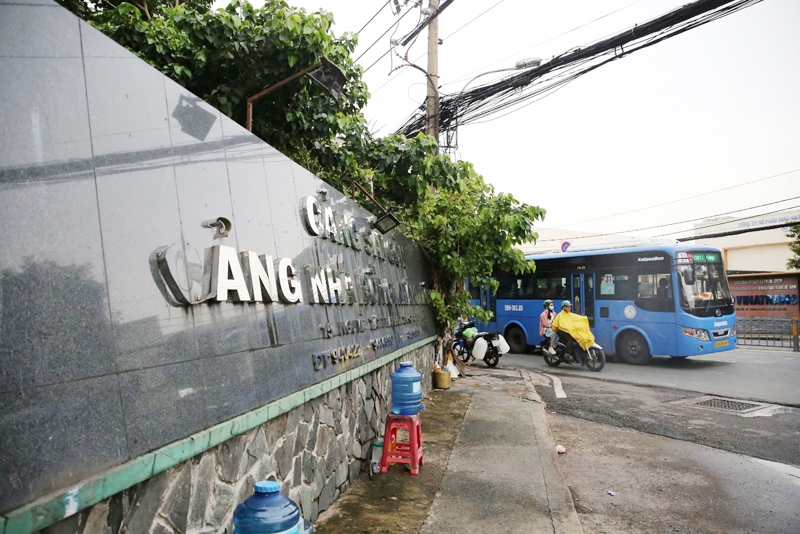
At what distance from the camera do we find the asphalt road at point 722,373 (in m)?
9.66

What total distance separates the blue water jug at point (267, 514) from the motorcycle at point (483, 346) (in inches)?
421

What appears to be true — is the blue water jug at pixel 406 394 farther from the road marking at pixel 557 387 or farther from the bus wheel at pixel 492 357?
the bus wheel at pixel 492 357

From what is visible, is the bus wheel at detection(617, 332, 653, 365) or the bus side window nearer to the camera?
the bus side window

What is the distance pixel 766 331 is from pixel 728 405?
12.8 m

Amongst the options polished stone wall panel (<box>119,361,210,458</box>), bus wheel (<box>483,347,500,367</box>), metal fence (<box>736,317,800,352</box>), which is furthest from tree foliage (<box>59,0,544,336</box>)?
metal fence (<box>736,317,800,352</box>)

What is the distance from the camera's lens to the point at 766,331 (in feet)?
62.3

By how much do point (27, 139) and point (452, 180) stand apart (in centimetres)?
630

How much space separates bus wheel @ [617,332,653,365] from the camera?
13906 millimetres

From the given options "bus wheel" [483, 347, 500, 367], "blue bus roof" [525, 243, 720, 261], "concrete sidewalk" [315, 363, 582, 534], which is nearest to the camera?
"concrete sidewalk" [315, 363, 582, 534]

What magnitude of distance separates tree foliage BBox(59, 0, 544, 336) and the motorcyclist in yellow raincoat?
380cm

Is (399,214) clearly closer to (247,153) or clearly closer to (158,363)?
(247,153)

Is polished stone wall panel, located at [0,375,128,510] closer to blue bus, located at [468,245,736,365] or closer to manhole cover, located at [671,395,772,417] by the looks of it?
manhole cover, located at [671,395,772,417]

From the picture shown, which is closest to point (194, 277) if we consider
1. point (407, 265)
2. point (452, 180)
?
point (452, 180)

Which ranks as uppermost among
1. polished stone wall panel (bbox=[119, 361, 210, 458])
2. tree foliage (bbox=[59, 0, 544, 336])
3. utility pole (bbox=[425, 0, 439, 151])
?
utility pole (bbox=[425, 0, 439, 151])
